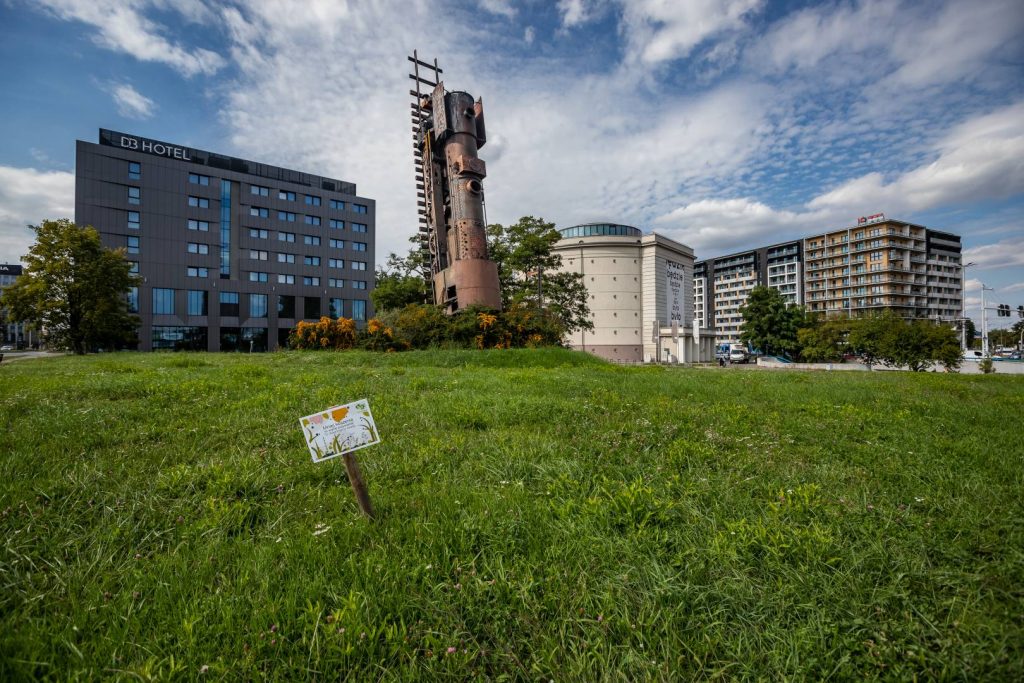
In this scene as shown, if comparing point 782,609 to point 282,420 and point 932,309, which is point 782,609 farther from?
point 932,309

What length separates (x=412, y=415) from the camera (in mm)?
5992

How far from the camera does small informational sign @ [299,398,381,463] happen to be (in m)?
2.86

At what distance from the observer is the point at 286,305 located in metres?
62.0

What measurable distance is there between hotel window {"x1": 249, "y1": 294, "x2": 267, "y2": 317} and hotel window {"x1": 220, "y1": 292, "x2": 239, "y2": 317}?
1.63m

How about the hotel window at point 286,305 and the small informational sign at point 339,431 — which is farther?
the hotel window at point 286,305

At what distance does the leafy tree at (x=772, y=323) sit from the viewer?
59656 mm

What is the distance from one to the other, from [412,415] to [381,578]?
3666mm

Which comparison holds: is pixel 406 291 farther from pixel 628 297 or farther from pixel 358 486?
pixel 628 297

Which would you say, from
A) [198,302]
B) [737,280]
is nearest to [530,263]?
[198,302]

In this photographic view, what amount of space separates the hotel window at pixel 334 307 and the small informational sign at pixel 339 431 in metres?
67.9

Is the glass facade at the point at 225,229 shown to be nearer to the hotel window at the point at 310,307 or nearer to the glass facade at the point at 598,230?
the hotel window at the point at 310,307

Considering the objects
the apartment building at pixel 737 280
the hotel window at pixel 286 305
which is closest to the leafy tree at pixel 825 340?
the apartment building at pixel 737 280

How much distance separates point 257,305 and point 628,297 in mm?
55819

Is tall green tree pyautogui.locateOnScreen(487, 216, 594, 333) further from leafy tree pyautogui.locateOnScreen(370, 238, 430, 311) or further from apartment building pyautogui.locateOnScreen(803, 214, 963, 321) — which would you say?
apartment building pyautogui.locateOnScreen(803, 214, 963, 321)
